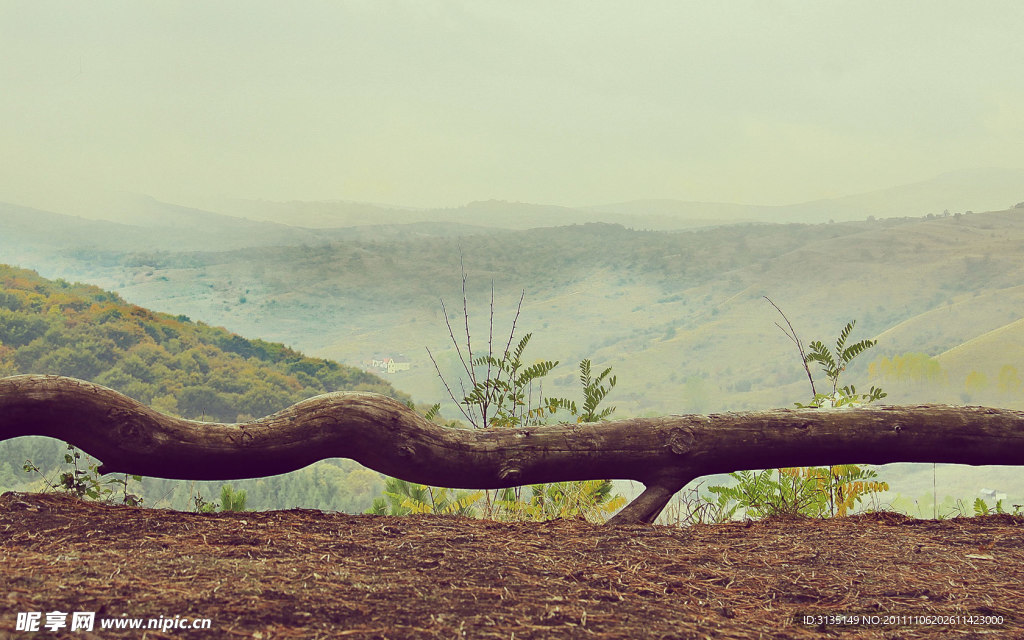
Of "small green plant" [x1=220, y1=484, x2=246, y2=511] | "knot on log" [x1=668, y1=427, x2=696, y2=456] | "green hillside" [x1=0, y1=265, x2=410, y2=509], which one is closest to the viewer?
"knot on log" [x1=668, y1=427, x2=696, y2=456]

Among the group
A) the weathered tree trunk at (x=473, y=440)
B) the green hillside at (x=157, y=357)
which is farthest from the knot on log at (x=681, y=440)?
the green hillside at (x=157, y=357)

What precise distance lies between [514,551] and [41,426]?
2.54 meters

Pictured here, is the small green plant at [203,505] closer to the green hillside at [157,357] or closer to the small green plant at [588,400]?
the small green plant at [588,400]

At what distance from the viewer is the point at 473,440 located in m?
4.14

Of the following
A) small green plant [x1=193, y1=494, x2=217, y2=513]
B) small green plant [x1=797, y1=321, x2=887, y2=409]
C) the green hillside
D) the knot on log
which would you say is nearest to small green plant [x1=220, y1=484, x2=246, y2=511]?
small green plant [x1=193, y1=494, x2=217, y2=513]

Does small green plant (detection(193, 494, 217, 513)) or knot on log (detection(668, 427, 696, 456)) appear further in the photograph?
small green plant (detection(193, 494, 217, 513))

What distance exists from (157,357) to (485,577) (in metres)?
10.7

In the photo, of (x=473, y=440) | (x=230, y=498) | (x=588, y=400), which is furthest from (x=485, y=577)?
(x=588, y=400)

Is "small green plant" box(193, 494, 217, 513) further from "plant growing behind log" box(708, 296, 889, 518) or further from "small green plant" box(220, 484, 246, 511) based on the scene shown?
"plant growing behind log" box(708, 296, 889, 518)

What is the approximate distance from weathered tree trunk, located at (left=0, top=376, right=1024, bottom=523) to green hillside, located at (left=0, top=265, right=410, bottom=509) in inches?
256

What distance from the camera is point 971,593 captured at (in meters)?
3.00

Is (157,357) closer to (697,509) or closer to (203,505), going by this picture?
(203,505)

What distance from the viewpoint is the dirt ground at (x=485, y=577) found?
2379 mm

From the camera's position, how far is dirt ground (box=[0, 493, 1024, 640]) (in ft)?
7.80
